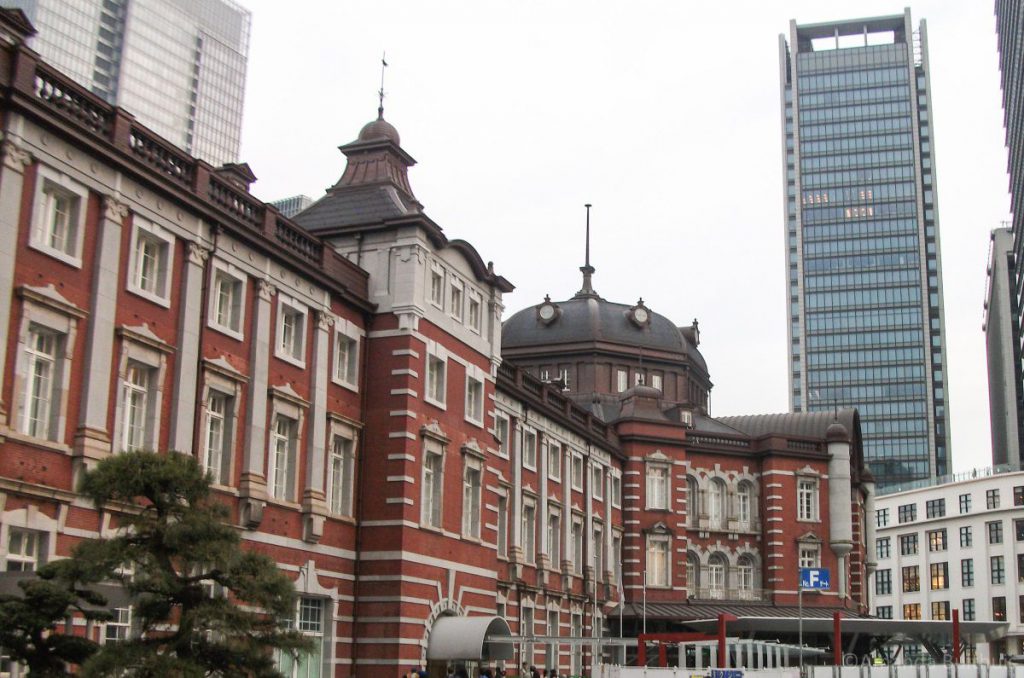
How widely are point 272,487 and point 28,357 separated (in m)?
8.70

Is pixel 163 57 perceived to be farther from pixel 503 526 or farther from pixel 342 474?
pixel 342 474

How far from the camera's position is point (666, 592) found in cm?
6375

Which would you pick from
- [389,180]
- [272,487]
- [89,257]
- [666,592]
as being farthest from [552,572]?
[89,257]

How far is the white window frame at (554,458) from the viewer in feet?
173

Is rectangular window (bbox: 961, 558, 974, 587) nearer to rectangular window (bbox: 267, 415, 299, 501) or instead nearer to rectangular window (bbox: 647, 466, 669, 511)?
rectangular window (bbox: 647, 466, 669, 511)

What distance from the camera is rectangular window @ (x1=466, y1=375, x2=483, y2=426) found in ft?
133

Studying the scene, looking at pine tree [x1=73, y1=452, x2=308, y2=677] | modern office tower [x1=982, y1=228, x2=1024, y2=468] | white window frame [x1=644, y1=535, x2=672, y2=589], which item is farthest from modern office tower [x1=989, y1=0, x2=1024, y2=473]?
pine tree [x1=73, y1=452, x2=308, y2=677]

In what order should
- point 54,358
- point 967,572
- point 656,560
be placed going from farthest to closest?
point 967,572 < point 656,560 < point 54,358

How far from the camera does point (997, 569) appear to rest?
11350 cm

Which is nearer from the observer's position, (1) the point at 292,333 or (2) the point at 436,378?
Result: (1) the point at 292,333

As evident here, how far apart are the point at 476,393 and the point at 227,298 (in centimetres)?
1195

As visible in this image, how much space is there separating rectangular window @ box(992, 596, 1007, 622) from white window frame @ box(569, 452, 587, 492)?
7002cm

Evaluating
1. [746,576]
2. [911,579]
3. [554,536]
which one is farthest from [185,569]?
[911,579]

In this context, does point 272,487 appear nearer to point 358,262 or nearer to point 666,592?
point 358,262
